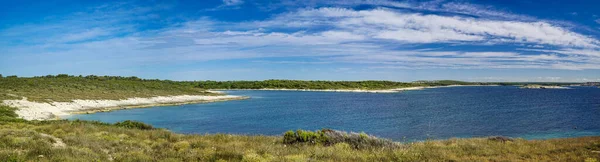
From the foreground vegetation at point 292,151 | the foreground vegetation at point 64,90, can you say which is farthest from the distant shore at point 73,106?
the foreground vegetation at point 292,151

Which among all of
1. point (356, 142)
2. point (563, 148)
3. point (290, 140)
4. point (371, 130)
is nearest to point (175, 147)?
point (290, 140)

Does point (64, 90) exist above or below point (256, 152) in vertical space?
above

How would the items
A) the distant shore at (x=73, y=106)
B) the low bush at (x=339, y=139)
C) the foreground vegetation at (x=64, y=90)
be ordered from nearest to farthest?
the low bush at (x=339, y=139), the distant shore at (x=73, y=106), the foreground vegetation at (x=64, y=90)

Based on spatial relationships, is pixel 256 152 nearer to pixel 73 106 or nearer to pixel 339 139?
pixel 339 139

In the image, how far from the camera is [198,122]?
47062 mm

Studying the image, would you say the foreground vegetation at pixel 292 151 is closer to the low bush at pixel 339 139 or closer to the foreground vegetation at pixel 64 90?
the low bush at pixel 339 139

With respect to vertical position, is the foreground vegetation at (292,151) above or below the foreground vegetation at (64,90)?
below

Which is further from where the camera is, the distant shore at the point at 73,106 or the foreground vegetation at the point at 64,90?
the foreground vegetation at the point at 64,90

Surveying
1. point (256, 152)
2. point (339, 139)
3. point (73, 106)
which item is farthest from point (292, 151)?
point (73, 106)

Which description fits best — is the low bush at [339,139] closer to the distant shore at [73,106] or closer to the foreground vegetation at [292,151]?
the foreground vegetation at [292,151]

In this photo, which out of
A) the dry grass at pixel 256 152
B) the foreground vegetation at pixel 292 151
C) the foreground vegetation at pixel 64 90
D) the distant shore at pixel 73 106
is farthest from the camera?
the foreground vegetation at pixel 64 90

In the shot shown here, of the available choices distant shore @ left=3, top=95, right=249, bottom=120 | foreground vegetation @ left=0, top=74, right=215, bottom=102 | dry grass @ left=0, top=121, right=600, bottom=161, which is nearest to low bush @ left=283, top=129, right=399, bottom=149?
dry grass @ left=0, top=121, right=600, bottom=161

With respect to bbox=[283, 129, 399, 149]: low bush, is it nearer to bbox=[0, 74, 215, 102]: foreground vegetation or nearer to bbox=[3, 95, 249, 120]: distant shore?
bbox=[3, 95, 249, 120]: distant shore

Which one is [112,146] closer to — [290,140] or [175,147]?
[175,147]
